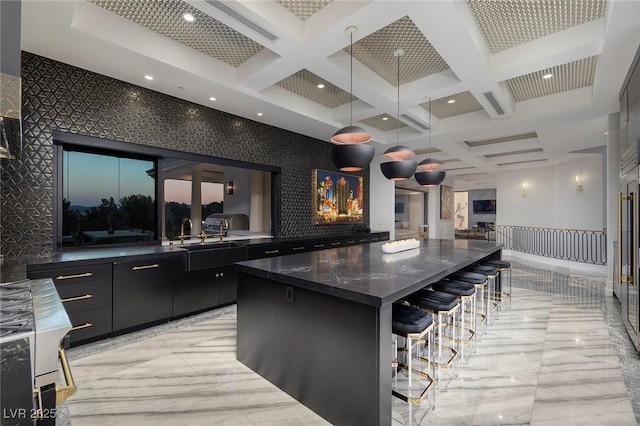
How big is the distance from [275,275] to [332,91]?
3430 millimetres

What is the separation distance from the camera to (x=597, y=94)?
391cm

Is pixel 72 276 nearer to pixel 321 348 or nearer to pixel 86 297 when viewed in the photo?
pixel 86 297

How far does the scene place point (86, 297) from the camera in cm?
294

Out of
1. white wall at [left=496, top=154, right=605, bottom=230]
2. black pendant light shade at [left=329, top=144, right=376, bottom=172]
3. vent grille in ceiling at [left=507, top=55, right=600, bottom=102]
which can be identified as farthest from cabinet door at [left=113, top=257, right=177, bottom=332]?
white wall at [left=496, top=154, right=605, bottom=230]

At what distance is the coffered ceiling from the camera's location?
257 cm

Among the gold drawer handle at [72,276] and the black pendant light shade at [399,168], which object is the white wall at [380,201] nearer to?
the black pendant light shade at [399,168]

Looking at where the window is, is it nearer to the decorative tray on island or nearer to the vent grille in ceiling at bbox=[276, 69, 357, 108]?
the vent grille in ceiling at bbox=[276, 69, 357, 108]

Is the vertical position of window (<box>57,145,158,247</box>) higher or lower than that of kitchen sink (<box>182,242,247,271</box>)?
higher

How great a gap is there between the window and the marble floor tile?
4.19 feet

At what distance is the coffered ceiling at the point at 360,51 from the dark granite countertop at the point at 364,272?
2.15 m

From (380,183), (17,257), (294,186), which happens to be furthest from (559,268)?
(17,257)

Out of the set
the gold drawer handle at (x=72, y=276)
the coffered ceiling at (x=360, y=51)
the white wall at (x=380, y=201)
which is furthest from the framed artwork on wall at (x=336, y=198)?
the gold drawer handle at (x=72, y=276)

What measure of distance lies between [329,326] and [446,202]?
40.6ft

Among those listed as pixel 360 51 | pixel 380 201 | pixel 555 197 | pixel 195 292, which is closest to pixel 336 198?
pixel 380 201
